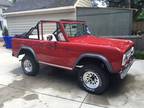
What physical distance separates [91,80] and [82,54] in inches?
28.7

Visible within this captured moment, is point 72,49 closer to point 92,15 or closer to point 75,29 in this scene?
point 75,29

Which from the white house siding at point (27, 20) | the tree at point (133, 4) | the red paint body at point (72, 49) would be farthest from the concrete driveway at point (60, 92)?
the tree at point (133, 4)

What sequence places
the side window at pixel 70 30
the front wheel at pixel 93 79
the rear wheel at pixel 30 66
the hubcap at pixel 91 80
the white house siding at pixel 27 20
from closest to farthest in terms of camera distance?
the front wheel at pixel 93 79 → the hubcap at pixel 91 80 → the side window at pixel 70 30 → the rear wheel at pixel 30 66 → the white house siding at pixel 27 20

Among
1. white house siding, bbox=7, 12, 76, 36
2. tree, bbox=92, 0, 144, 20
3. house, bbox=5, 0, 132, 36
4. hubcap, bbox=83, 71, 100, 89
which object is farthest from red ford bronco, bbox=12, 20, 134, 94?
tree, bbox=92, 0, 144, 20

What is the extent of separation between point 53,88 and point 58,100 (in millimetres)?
720

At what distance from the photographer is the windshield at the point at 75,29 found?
16.2ft

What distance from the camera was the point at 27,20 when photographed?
12156mm

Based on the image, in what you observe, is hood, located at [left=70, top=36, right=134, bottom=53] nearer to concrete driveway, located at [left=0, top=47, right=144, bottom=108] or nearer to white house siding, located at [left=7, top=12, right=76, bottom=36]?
concrete driveway, located at [left=0, top=47, right=144, bottom=108]

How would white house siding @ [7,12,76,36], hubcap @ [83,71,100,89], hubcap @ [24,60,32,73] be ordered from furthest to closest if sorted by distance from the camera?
white house siding @ [7,12,76,36], hubcap @ [24,60,32,73], hubcap @ [83,71,100,89]

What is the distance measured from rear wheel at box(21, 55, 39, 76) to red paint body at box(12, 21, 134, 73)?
1.26 ft

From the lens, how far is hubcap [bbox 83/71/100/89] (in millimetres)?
4336

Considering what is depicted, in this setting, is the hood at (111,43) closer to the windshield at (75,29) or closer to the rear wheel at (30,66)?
the windshield at (75,29)

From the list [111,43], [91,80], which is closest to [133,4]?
[111,43]

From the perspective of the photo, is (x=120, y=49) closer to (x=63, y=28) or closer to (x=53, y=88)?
(x=63, y=28)
